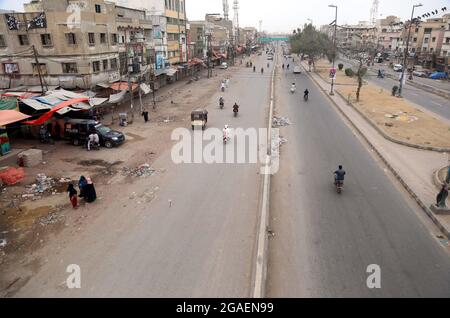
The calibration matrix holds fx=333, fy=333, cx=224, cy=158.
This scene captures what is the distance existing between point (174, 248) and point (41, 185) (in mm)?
8493

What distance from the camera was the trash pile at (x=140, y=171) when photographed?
16688mm

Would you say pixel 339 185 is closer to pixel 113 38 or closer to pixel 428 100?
pixel 113 38

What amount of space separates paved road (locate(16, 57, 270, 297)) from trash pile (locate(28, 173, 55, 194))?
3905mm

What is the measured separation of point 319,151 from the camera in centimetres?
1983

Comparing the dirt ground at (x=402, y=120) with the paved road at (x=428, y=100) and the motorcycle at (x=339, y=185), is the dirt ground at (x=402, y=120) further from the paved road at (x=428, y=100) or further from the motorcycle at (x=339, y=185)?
the motorcycle at (x=339, y=185)

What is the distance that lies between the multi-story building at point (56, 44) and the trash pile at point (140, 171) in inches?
637

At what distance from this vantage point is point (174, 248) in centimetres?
1063

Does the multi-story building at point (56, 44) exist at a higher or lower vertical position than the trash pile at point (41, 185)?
higher

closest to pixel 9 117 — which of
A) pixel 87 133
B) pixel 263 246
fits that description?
pixel 87 133

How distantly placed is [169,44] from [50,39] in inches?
975

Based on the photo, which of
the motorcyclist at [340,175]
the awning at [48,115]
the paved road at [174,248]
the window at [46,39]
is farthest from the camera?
the window at [46,39]

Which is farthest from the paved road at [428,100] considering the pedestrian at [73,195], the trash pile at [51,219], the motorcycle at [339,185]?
the trash pile at [51,219]

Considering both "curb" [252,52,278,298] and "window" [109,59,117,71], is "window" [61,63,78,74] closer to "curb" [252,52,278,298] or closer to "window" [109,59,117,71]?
"window" [109,59,117,71]

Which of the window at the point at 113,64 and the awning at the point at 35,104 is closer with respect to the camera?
the awning at the point at 35,104
